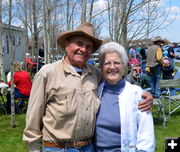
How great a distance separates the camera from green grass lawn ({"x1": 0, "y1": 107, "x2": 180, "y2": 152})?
17.1 feet

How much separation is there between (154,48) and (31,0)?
181 inches

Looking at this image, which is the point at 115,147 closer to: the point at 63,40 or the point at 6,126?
Result: the point at 63,40

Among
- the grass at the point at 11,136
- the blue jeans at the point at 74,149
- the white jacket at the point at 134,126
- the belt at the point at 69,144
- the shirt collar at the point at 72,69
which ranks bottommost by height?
the grass at the point at 11,136

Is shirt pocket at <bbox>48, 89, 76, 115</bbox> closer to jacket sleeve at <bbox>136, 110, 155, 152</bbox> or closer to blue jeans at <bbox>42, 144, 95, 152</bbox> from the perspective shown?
blue jeans at <bbox>42, 144, 95, 152</bbox>

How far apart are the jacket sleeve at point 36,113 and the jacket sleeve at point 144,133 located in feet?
2.50

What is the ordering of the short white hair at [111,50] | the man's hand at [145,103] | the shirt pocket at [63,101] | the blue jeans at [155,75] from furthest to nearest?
the blue jeans at [155,75]
the short white hair at [111,50]
the man's hand at [145,103]
the shirt pocket at [63,101]

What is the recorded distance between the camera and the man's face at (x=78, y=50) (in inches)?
93.1

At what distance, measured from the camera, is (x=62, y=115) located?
2.22 meters

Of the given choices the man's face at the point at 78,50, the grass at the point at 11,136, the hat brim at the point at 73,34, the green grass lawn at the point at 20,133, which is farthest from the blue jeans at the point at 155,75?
the man's face at the point at 78,50

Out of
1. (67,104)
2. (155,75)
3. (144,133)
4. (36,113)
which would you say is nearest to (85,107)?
(67,104)

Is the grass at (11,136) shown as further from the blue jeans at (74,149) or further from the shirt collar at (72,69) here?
the shirt collar at (72,69)

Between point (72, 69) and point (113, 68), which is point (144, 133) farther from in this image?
point (72, 69)

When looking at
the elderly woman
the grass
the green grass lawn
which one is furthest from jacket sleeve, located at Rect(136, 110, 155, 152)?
the grass

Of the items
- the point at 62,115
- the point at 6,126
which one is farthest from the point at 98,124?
the point at 6,126
